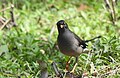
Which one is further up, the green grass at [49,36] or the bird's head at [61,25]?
the bird's head at [61,25]

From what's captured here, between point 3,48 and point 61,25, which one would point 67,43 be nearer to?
point 61,25

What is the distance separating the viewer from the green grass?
5953 millimetres

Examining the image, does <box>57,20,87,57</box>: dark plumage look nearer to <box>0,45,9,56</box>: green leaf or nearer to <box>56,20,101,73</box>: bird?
<box>56,20,101,73</box>: bird

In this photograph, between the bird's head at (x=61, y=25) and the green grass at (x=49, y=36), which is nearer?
the bird's head at (x=61, y=25)

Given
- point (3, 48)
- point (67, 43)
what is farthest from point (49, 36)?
point (67, 43)

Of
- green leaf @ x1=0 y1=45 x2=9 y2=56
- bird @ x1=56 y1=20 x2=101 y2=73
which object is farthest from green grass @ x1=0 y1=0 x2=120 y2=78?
bird @ x1=56 y1=20 x2=101 y2=73

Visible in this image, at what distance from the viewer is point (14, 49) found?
22.2 feet

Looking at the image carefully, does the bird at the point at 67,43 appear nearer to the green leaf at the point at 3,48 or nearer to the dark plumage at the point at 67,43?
the dark plumage at the point at 67,43

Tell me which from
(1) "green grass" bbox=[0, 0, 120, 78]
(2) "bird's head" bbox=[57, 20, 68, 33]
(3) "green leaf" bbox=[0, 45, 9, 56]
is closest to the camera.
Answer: (2) "bird's head" bbox=[57, 20, 68, 33]

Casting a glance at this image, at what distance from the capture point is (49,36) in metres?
7.42

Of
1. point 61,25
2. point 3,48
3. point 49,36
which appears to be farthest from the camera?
point 49,36

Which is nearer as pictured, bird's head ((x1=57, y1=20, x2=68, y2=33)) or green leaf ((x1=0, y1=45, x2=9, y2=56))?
bird's head ((x1=57, y1=20, x2=68, y2=33))

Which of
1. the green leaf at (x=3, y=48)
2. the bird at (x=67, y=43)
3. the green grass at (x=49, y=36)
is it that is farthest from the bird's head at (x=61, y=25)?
the green leaf at (x=3, y=48)

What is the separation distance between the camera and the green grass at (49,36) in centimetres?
595
